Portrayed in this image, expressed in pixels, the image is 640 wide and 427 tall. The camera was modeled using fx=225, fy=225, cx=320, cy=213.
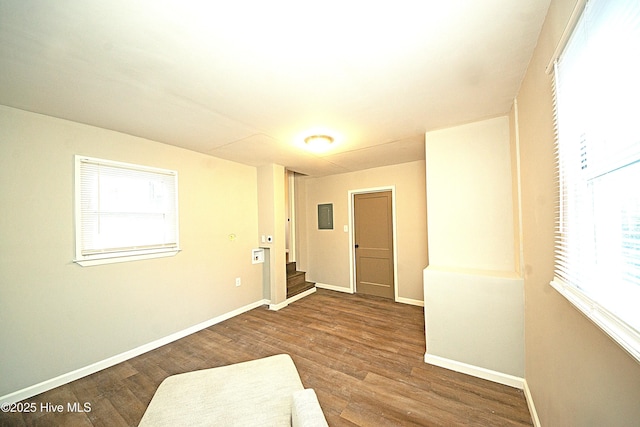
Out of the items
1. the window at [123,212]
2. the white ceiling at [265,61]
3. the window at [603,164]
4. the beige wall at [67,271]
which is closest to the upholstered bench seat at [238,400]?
the window at [603,164]

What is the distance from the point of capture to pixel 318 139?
2582 millimetres

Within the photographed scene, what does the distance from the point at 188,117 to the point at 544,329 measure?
127 inches

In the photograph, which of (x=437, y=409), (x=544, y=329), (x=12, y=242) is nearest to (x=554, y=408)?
(x=544, y=329)

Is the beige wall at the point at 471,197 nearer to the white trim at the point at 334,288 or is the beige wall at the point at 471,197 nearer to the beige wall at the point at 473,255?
the beige wall at the point at 473,255

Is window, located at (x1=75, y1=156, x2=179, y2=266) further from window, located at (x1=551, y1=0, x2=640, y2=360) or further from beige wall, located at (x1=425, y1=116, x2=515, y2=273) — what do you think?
window, located at (x1=551, y1=0, x2=640, y2=360)

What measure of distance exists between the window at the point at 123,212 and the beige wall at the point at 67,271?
0.08 meters

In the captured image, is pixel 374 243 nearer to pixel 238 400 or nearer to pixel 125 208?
pixel 238 400

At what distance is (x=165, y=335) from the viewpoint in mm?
2793

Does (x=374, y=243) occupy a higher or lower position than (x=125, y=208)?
lower

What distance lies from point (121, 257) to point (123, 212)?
50cm

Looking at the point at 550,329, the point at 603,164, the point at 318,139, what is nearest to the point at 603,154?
the point at 603,164

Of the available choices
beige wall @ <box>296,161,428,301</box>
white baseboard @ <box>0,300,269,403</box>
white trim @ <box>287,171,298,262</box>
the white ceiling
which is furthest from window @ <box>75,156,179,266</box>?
beige wall @ <box>296,161,428,301</box>

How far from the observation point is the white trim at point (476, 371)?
6.39ft

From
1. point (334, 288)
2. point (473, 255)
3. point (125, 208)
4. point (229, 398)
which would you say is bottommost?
point (334, 288)
